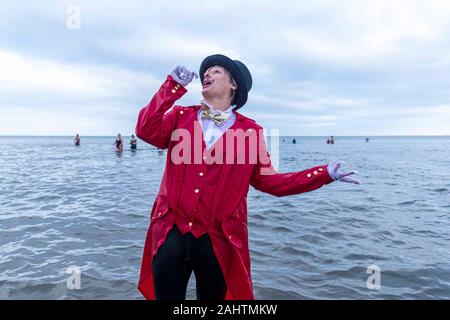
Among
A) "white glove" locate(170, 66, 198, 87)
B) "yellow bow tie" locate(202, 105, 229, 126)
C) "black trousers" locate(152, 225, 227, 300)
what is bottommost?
"black trousers" locate(152, 225, 227, 300)

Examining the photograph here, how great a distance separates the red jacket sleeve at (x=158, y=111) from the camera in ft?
8.27

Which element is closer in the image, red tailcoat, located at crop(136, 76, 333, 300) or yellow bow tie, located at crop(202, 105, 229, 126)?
red tailcoat, located at crop(136, 76, 333, 300)

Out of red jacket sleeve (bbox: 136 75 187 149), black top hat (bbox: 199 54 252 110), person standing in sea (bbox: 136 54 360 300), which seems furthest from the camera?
black top hat (bbox: 199 54 252 110)

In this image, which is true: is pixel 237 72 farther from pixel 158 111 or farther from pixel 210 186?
pixel 210 186

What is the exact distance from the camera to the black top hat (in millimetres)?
2887

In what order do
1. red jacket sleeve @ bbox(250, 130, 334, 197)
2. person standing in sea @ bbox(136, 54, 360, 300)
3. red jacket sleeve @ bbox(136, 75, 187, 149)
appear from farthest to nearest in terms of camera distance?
red jacket sleeve @ bbox(250, 130, 334, 197), person standing in sea @ bbox(136, 54, 360, 300), red jacket sleeve @ bbox(136, 75, 187, 149)

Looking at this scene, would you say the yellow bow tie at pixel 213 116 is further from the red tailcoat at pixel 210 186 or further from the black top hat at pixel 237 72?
the black top hat at pixel 237 72

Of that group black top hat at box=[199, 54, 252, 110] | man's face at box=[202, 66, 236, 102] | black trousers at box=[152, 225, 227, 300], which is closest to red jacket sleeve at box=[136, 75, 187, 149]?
man's face at box=[202, 66, 236, 102]

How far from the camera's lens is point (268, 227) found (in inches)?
376

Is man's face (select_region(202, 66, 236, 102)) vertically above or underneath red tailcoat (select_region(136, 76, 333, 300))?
above

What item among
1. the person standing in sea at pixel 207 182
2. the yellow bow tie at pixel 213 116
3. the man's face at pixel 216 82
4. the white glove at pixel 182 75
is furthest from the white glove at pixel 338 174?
the white glove at pixel 182 75

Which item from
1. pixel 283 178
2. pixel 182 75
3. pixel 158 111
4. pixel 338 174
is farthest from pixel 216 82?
pixel 338 174

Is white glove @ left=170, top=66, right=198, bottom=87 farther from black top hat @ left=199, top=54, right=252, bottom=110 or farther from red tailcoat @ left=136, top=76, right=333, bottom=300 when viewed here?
black top hat @ left=199, top=54, right=252, bottom=110

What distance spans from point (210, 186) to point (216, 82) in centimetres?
80
